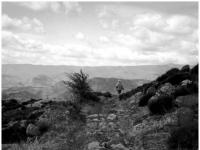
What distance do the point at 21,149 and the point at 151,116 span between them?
20.4 feet

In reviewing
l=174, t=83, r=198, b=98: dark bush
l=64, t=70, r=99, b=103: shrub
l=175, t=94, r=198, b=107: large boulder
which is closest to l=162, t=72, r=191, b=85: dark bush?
l=174, t=83, r=198, b=98: dark bush

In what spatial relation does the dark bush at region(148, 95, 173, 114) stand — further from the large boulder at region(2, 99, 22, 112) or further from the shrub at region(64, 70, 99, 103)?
the large boulder at region(2, 99, 22, 112)

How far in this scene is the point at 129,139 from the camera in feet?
29.0

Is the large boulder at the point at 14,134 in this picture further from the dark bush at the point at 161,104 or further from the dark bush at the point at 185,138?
the dark bush at the point at 185,138

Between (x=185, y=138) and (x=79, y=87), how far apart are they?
40.6ft

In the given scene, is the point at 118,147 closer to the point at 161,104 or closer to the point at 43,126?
the point at 161,104

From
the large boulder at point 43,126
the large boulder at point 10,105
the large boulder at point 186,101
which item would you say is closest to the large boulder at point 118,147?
the large boulder at point 186,101

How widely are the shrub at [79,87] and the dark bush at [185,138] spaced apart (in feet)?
36.7

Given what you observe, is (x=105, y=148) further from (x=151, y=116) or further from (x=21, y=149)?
(x=151, y=116)

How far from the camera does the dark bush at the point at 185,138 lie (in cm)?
703

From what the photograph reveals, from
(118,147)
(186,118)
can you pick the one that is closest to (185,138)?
(186,118)

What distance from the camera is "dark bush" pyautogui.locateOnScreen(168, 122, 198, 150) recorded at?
7029mm

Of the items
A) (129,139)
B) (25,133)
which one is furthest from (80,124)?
(129,139)

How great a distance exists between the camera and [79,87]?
1877 centimetres
